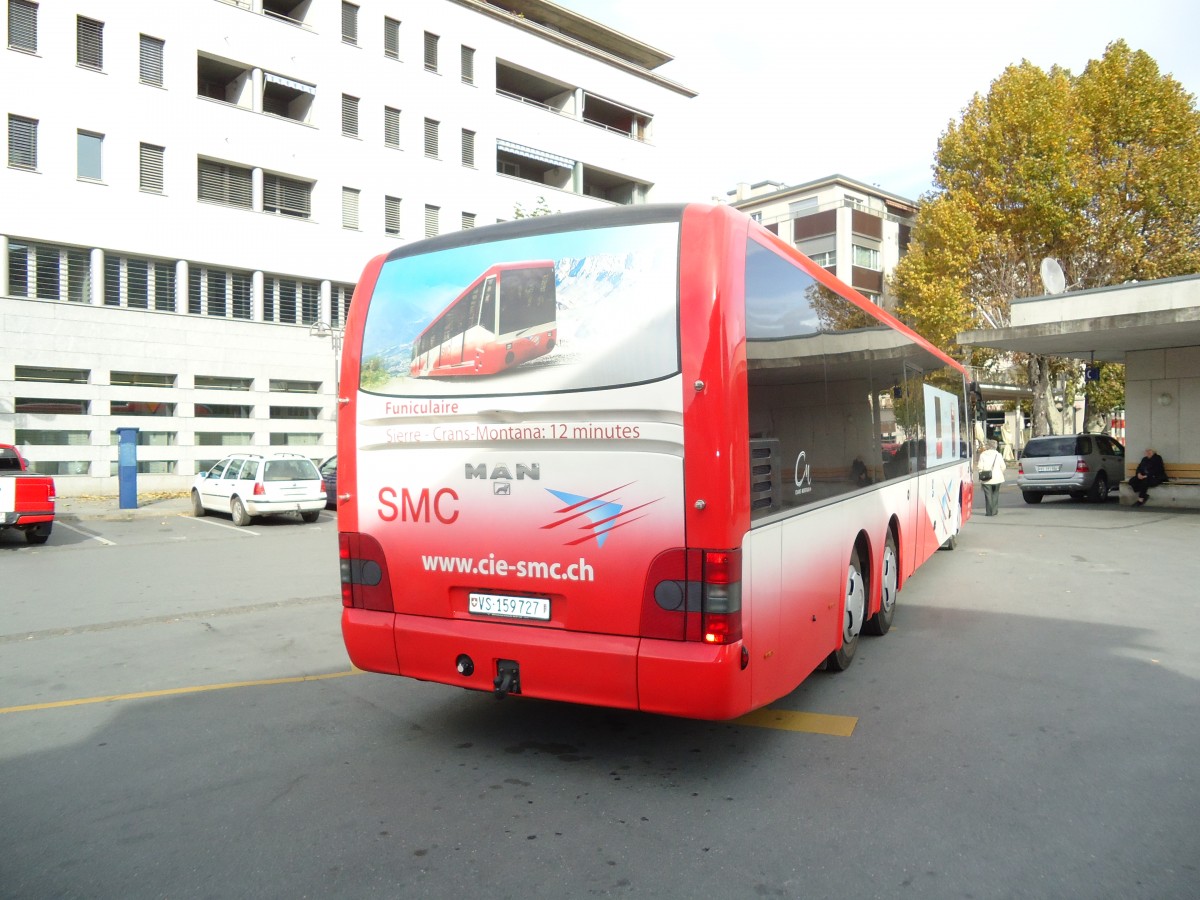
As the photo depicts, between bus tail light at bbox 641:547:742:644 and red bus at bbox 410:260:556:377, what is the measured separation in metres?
1.28

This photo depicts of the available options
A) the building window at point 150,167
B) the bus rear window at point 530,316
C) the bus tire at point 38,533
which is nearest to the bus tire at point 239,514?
the bus tire at point 38,533

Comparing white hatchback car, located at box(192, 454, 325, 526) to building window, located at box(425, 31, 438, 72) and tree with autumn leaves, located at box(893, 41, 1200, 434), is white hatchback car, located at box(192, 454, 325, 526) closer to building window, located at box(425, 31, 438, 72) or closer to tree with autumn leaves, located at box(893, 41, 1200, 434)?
building window, located at box(425, 31, 438, 72)

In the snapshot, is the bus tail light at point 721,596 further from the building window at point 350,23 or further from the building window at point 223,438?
the building window at point 350,23

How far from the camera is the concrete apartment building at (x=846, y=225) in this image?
55.9 meters

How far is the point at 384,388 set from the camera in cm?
525

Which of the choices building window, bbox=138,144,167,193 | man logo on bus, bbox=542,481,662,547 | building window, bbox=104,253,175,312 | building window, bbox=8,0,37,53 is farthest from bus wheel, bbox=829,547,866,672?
building window, bbox=8,0,37,53

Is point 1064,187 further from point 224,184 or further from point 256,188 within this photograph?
point 224,184

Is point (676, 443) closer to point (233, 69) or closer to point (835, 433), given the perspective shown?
point (835, 433)

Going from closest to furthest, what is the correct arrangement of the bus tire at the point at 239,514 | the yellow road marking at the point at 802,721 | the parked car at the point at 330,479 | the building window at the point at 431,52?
the yellow road marking at the point at 802,721
the bus tire at the point at 239,514
the parked car at the point at 330,479
the building window at the point at 431,52

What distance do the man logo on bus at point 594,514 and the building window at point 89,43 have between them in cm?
2890

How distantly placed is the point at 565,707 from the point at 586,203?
35.7 meters

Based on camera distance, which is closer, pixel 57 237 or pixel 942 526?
pixel 942 526

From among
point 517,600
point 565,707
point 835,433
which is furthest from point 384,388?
point 835,433

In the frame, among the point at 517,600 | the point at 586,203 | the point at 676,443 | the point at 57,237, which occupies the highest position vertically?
the point at 586,203
